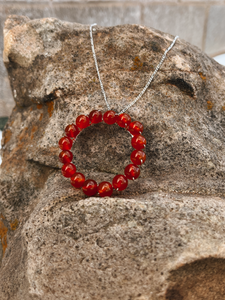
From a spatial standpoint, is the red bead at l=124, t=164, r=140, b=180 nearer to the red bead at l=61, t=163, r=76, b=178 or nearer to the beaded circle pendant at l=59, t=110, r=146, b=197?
the beaded circle pendant at l=59, t=110, r=146, b=197

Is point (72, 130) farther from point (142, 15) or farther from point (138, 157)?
point (142, 15)

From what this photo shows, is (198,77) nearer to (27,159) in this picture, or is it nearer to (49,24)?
(49,24)

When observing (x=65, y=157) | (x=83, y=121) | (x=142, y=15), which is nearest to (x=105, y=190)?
(x=65, y=157)

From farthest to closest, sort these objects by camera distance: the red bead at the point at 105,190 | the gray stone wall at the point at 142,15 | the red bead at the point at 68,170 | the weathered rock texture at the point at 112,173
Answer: the gray stone wall at the point at 142,15
the red bead at the point at 68,170
the red bead at the point at 105,190
the weathered rock texture at the point at 112,173

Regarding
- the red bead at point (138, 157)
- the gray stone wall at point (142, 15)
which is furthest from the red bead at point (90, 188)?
the gray stone wall at point (142, 15)

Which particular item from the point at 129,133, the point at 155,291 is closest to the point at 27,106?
the point at 129,133

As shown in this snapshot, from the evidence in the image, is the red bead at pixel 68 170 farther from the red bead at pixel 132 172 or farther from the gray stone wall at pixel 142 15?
the gray stone wall at pixel 142 15
